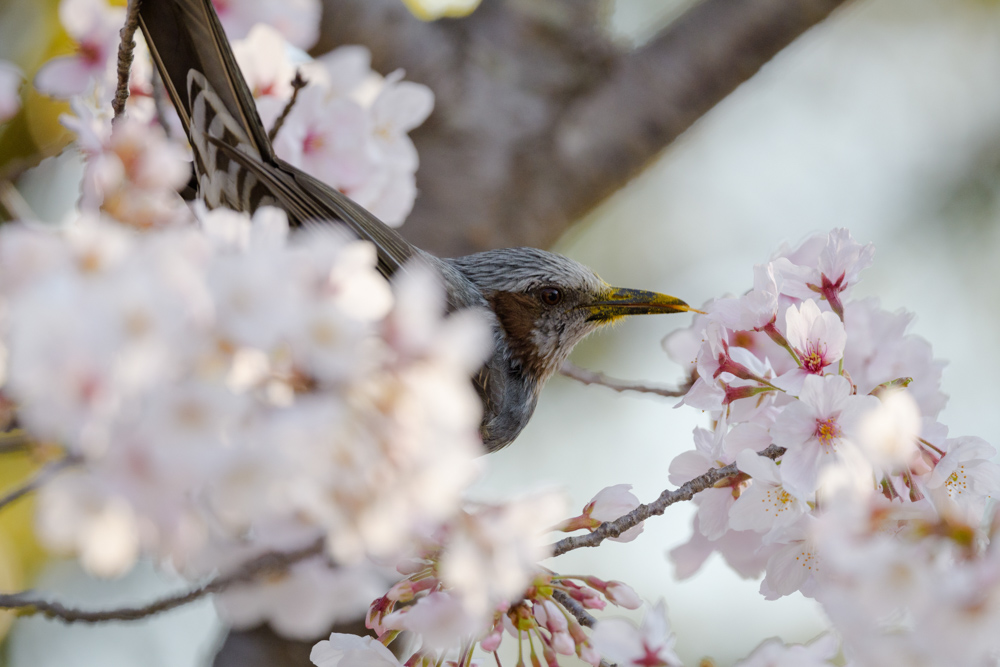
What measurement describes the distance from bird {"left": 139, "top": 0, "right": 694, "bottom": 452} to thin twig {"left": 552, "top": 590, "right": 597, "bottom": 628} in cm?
97

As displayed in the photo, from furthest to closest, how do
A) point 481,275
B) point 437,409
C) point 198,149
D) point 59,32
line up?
point 59,32 < point 481,275 < point 198,149 < point 437,409

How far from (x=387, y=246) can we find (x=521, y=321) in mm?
711

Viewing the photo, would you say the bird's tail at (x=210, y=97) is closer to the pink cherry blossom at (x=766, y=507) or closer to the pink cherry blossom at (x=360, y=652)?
the pink cherry blossom at (x=360, y=652)

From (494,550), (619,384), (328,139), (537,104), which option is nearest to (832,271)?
(619,384)

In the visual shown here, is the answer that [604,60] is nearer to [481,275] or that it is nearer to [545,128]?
[545,128]

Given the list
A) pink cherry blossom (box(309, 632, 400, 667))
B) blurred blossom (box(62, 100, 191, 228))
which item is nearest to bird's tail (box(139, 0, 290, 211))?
blurred blossom (box(62, 100, 191, 228))

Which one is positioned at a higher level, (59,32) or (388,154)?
(59,32)

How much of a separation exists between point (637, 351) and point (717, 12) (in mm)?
3059

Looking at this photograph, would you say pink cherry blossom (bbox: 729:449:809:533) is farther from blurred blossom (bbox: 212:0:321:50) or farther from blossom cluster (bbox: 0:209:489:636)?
blurred blossom (bbox: 212:0:321:50)

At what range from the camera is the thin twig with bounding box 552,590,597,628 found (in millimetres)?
1508

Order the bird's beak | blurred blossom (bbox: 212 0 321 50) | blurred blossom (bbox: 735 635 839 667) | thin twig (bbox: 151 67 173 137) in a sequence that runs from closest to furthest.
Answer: blurred blossom (bbox: 735 635 839 667) < thin twig (bbox: 151 67 173 137) < blurred blossom (bbox: 212 0 321 50) < the bird's beak

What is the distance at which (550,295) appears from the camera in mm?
2857

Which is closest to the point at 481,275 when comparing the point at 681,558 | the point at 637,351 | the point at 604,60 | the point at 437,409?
the point at 681,558

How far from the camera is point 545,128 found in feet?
12.0
